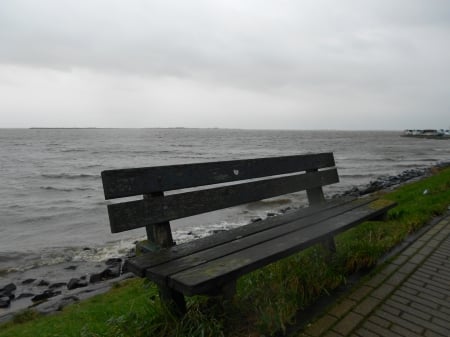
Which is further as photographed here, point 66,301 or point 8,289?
point 8,289

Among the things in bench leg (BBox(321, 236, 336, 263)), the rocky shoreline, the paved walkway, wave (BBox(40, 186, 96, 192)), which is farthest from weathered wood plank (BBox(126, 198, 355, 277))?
wave (BBox(40, 186, 96, 192))

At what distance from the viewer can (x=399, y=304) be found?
9.73 ft

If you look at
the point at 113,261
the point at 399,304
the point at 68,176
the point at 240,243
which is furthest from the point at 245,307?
the point at 68,176

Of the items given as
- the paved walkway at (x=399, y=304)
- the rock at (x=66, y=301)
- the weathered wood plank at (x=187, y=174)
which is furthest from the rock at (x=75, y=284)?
the paved walkway at (x=399, y=304)

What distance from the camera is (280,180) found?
3730 mm

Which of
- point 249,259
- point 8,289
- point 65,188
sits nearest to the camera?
point 249,259

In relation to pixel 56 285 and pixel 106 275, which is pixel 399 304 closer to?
pixel 106 275

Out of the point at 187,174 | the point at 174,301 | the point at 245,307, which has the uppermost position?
the point at 187,174

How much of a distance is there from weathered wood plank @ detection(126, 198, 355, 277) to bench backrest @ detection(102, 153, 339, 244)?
9.6 inches

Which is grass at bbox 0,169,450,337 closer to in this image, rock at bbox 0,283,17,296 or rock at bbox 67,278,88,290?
rock at bbox 67,278,88,290

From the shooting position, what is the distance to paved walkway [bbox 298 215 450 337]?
258 cm

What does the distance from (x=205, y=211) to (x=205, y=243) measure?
0.27 meters

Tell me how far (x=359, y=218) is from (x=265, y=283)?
1195 mm

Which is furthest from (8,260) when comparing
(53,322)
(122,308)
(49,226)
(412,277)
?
(412,277)
